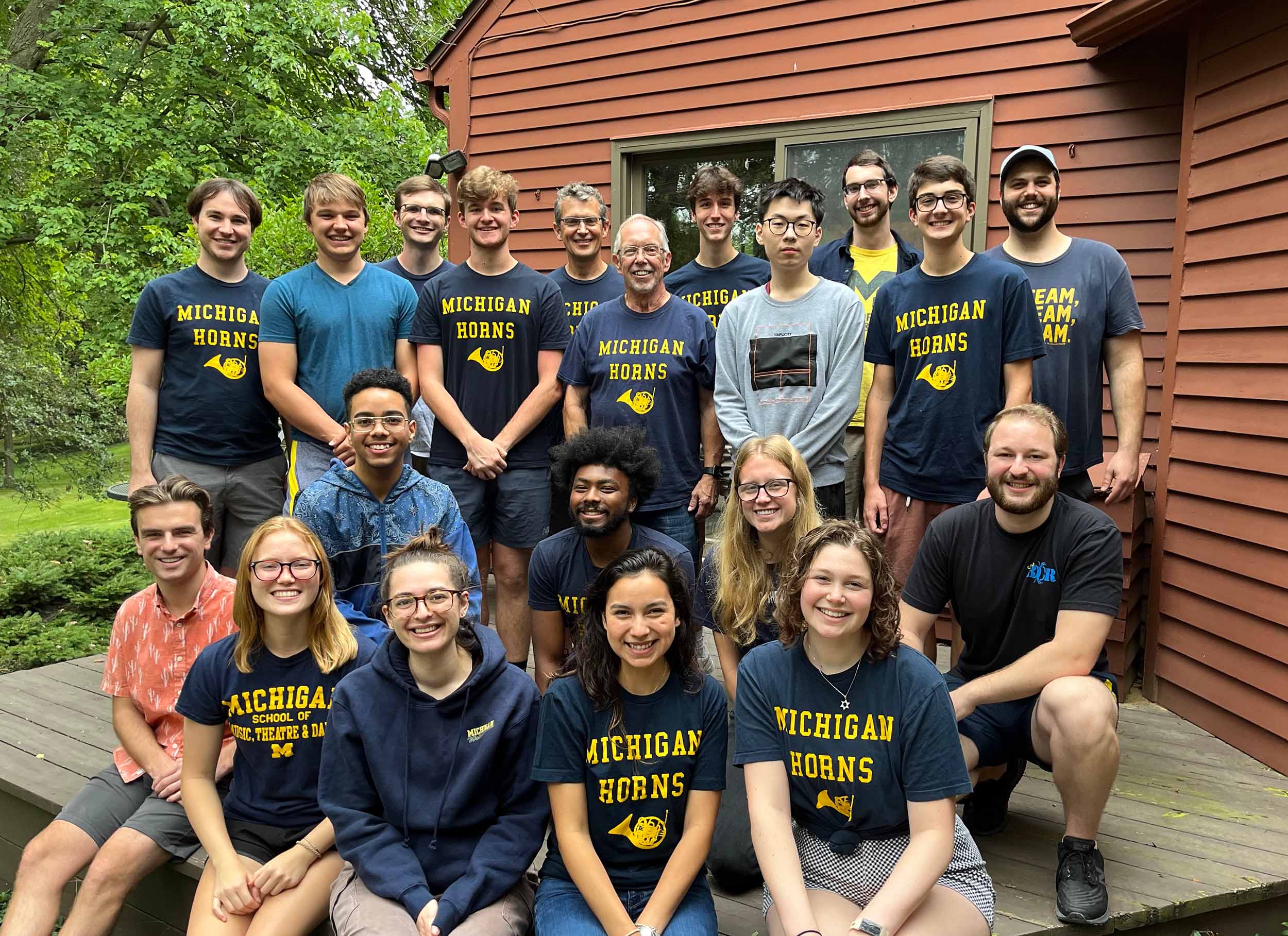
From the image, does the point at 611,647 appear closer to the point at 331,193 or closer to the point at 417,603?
the point at 417,603

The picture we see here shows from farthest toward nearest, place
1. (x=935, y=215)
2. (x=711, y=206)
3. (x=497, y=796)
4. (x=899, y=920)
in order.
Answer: (x=711, y=206) < (x=935, y=215) < (x=497, y=796) < (x=899, y=920)

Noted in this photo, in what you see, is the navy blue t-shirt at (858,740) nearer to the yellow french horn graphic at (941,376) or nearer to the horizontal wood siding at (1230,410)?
the yellow french horn graphic at (941,376)

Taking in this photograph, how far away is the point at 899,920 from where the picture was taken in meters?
2.07

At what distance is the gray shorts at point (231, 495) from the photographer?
3711 mm

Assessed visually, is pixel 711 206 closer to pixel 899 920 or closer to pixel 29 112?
pixel 899 920

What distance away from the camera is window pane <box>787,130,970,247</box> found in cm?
512

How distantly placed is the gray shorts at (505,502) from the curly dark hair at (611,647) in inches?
48.3

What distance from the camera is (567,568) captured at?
3.04 metres

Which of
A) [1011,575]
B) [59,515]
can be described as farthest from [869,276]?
[59,515]

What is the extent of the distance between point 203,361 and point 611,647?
7.16 feet

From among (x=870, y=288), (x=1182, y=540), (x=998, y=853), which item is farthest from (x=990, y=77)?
(x=998, y=853)

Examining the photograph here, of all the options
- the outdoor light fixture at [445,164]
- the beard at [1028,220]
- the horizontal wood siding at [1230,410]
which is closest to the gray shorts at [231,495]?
the beard at [1028,220]

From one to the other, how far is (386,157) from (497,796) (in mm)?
12986

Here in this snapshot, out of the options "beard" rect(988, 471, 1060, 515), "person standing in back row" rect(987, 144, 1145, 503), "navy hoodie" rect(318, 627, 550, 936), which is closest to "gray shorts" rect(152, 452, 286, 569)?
"navy hoodie" rect(318, 627, 550, 936)
